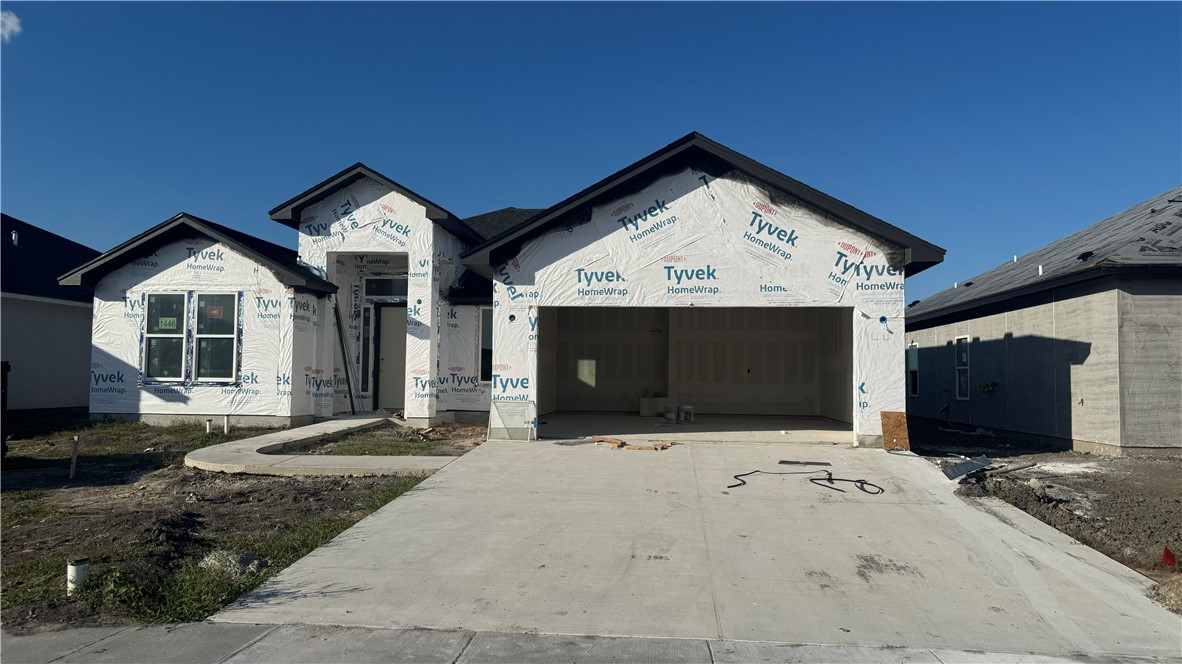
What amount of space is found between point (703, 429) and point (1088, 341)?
7.77 meters

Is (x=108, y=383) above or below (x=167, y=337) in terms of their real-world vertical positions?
below

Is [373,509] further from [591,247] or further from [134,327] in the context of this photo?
[134,327]

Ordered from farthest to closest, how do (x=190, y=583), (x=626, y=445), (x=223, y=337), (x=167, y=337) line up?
(x=167, y=337) → (x=223, y=337) → (x=626, y=445) → (x=190, y=583)

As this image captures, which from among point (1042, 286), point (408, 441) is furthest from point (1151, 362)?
point (408, 441)

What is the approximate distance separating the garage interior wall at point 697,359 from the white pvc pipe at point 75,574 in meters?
13.1

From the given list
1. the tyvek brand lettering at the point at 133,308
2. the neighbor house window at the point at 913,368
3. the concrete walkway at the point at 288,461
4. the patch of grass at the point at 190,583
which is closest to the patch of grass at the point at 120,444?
the concrete walkway at the point at 288,461

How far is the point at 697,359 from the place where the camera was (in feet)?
64.1

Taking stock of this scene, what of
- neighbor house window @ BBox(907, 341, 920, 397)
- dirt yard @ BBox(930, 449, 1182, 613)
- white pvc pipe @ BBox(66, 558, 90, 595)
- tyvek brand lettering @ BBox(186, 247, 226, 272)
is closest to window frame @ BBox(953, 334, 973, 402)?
neighbor house window @ BBox(907, 341, 920, 397)

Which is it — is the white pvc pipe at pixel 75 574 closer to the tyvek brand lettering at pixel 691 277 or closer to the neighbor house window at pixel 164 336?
the tyvek brand lettering at pixel 691 277

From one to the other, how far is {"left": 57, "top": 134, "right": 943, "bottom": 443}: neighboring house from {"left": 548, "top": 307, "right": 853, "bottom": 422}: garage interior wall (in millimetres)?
43

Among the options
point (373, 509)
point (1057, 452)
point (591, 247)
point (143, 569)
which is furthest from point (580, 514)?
point (1057, 452)

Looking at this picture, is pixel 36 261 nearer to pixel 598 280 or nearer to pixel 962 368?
pixel 598 280

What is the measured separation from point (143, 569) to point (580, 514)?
4.24 m

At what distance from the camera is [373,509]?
26.9 feet
